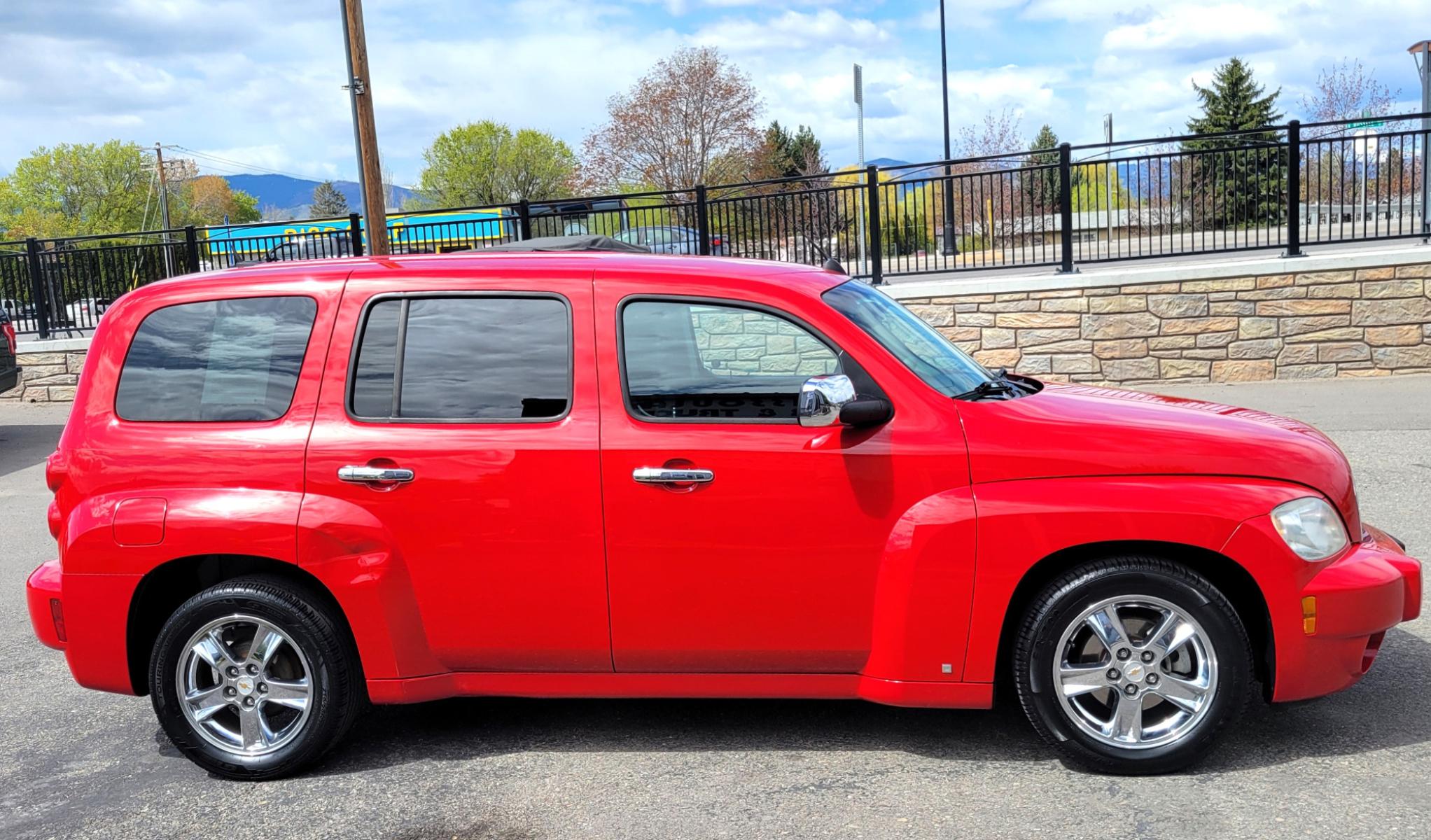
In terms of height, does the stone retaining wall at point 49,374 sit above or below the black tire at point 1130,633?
above

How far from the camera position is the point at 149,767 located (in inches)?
175

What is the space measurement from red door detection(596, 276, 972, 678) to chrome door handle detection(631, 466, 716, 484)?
0.03ft

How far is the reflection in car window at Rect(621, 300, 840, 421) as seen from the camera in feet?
13.4

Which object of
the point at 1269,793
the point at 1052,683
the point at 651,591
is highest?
the point at 651,591

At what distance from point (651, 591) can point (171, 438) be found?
5.77 feet

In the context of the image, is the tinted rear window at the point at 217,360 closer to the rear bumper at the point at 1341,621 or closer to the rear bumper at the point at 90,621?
the rear bumper at the point at 90,621

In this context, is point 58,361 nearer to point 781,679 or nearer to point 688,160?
point 781,679

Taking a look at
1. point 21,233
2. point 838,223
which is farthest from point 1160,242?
point 21,233

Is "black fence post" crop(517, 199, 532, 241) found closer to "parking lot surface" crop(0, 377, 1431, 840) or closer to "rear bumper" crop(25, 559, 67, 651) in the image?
"parking lot surface" crop(0, 377, 1431, 840)

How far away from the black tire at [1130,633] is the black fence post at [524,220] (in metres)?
13.0

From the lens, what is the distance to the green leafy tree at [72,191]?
8862cm

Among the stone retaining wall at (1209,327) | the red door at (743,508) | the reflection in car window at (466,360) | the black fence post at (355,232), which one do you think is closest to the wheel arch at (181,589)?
the reflection in car window at (466,360)

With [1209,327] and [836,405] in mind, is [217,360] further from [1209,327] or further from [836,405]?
[1209,327]

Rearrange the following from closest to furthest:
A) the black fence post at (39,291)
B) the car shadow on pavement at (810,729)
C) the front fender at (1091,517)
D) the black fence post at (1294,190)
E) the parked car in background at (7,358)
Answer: the front fender at (1091,517)
the car shadow on pavement at (810,729)
the black fence post at (1294,190)
the parked car in background at (7,358)
the black fence post at (39,291)
